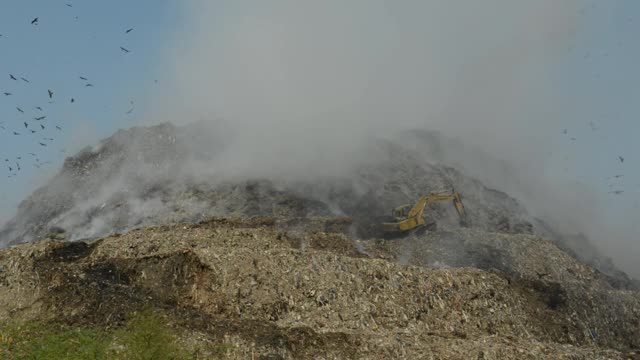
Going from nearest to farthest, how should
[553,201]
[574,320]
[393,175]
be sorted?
[574,320], [393,175], [553,201]

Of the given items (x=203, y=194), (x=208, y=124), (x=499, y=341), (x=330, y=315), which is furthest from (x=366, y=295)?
(x=208, y=124)

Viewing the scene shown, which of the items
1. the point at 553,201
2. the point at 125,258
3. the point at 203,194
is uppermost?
the point at 125,258

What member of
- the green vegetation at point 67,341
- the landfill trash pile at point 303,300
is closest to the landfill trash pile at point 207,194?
the landfill trash pile at point 303,300

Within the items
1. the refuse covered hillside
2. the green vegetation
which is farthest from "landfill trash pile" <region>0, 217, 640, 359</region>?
the green vegetation

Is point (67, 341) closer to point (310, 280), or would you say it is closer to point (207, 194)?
point (310, 280)

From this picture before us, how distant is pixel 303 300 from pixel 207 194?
59.1 feet

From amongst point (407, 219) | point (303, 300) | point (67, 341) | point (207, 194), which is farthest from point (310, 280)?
point (207, 194)

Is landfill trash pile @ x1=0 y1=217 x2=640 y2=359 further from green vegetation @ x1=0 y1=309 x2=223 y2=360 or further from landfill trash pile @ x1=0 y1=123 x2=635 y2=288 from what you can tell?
landfill trash pile @ x1=0 y1=123 x2=635 y2=288

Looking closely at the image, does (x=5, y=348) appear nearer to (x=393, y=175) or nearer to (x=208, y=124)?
(x=393, y=175)

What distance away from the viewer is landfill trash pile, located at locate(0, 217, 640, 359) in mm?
16719

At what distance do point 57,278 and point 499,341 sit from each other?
43.0ft

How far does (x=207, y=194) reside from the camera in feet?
118

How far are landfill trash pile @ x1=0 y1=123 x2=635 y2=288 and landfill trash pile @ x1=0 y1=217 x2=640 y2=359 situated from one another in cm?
839

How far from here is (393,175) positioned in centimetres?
4125
